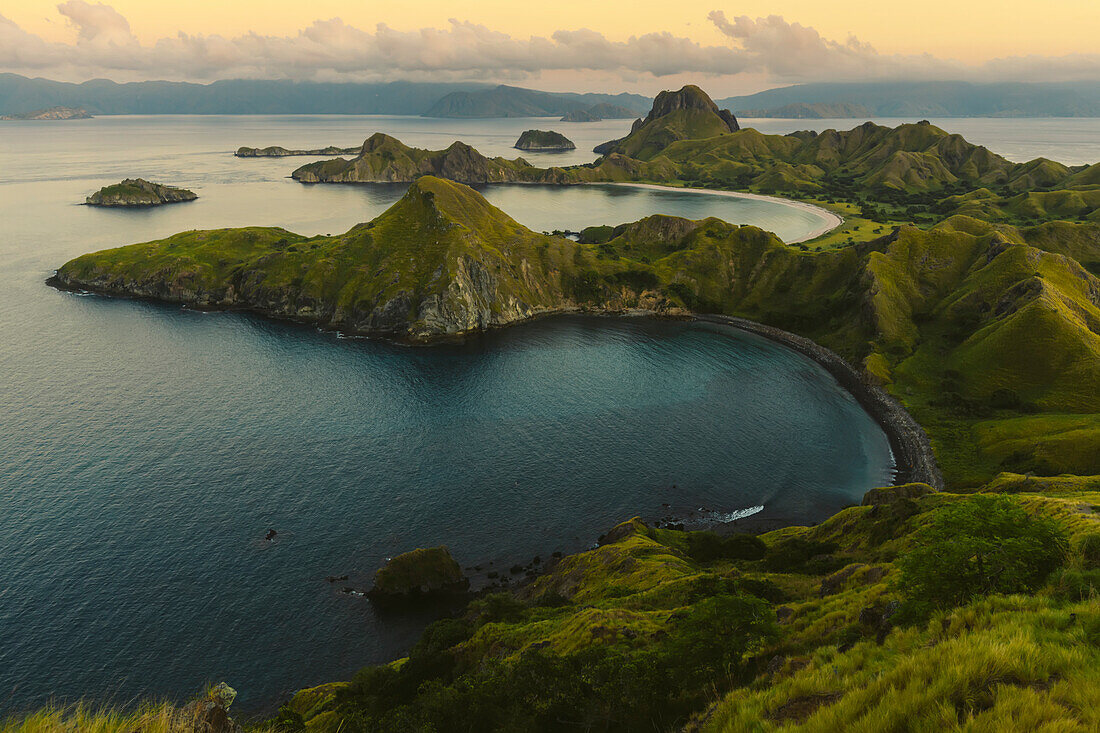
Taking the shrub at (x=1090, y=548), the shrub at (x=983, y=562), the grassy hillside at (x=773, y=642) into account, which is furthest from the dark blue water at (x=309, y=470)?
the shrub at (x=1090, y=548)

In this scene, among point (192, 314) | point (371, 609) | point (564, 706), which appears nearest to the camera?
point (564, 706)

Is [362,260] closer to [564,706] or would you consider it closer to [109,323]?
[109,323]

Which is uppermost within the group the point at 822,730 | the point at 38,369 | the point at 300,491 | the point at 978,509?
the point at 822,730

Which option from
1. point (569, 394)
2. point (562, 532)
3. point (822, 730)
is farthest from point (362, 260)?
point (822, 730)

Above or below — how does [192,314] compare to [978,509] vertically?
below

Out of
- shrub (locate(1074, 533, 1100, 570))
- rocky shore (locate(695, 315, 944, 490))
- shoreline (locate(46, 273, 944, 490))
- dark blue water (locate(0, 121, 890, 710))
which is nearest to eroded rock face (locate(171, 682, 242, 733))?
shrub (locate(1074, 533, 1100, 570))

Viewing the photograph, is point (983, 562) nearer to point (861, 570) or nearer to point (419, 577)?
point (861, 570)
